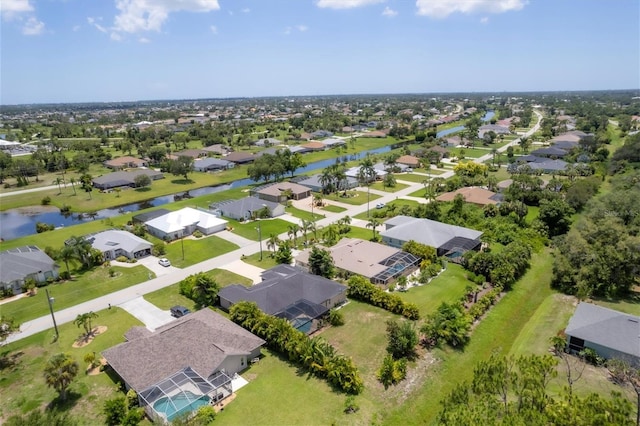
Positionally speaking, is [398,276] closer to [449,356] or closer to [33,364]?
[449,356]

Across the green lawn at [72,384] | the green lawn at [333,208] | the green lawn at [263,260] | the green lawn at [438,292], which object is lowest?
the green lawn at [72,384]

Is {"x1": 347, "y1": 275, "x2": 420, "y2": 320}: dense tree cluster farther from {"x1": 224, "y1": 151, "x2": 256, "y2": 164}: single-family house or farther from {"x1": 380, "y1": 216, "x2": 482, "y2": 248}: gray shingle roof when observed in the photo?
{"x1": 224, "y1": 151, "x2": 256, "y2": 164}: single-family house

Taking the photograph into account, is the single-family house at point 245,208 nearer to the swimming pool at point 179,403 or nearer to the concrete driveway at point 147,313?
the concrete driveway at point 147,313

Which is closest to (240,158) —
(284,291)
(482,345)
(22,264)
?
(22,264)

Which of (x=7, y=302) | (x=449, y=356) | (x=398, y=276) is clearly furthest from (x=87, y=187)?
(x=449, y=356)

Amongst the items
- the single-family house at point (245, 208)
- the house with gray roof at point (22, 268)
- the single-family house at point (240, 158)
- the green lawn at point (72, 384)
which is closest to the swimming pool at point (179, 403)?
the green lawn at point (72, 384)
